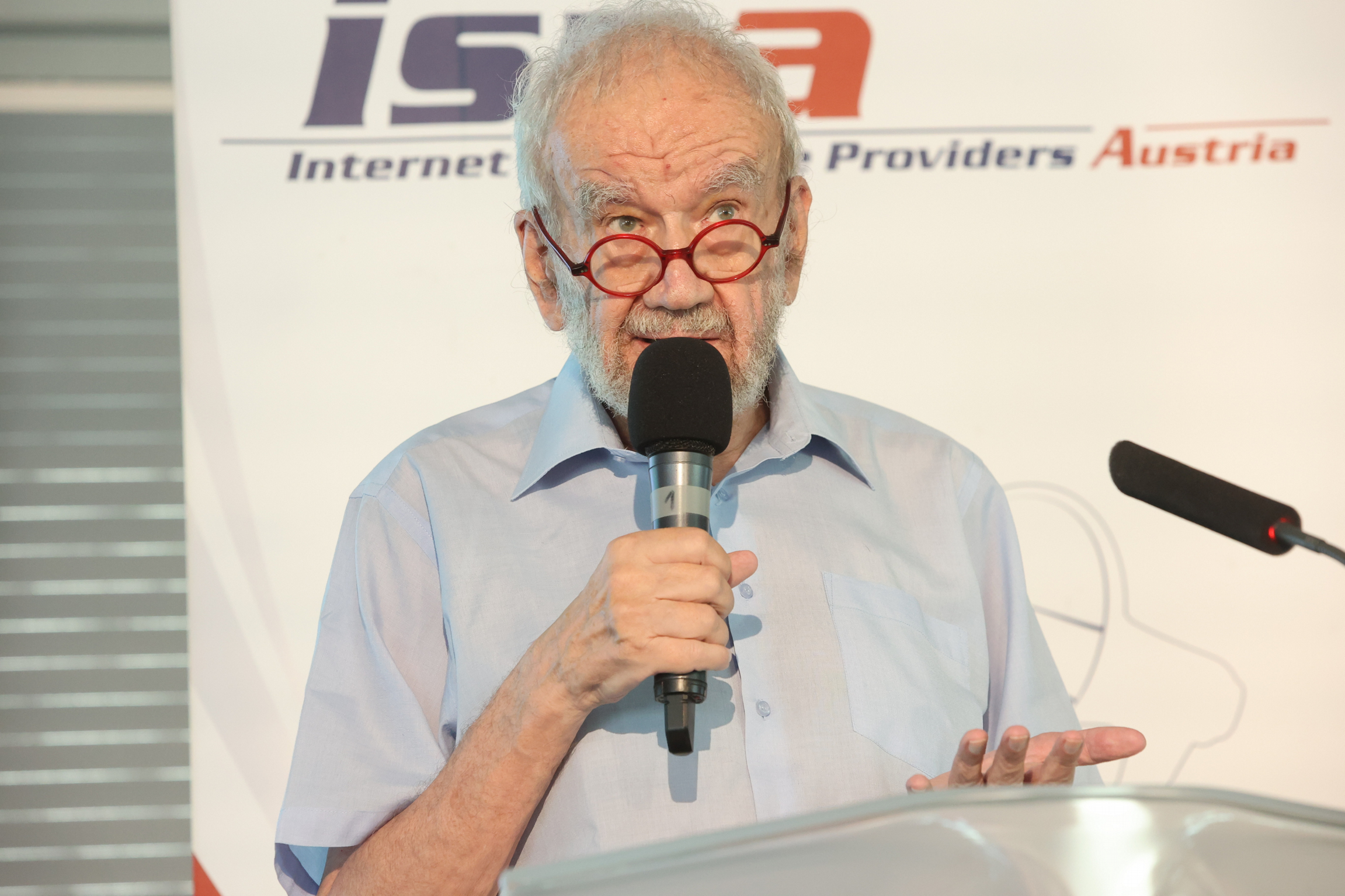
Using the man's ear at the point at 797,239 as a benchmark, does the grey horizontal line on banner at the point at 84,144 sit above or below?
above

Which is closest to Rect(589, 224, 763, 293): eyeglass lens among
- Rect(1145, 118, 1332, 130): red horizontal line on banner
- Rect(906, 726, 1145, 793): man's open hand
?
Rect(906, 726, 1145, 793): man's open hand

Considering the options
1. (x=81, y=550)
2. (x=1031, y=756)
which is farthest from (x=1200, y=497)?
(x=81, y=550)

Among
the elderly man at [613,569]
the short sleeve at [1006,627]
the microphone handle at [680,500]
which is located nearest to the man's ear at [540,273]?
the elderly man at [613,569]

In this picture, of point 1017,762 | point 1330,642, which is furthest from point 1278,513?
point 1330,642

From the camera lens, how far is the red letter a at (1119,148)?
2676mm

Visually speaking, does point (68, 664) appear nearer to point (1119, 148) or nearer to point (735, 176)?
point (735, 176)

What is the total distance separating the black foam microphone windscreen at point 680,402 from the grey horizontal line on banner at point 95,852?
2283 millimetres

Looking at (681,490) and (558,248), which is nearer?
(681,490)

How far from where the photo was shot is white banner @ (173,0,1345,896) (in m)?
2.56

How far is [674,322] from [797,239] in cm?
39

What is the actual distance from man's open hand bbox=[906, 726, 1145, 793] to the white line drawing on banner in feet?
4.29

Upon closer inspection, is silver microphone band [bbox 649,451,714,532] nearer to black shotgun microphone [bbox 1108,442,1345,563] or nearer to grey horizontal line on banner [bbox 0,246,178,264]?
black shotgun microphone [bbox 1108,442,1345,563]

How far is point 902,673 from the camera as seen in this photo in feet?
5.55

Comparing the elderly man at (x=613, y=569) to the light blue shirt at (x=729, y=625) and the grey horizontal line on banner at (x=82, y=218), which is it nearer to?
the light blue shirt at (x=729, y=625)
